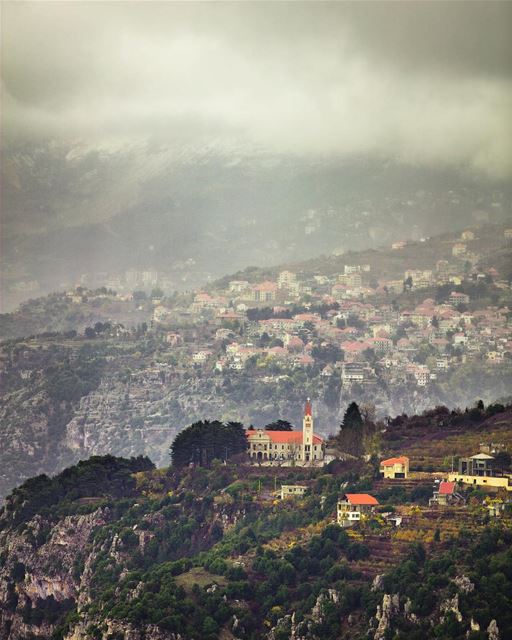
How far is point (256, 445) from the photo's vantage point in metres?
87.7

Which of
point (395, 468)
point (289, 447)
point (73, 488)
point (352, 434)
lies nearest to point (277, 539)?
point (395, 468)

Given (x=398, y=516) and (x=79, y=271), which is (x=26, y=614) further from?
(x=79, y=271)

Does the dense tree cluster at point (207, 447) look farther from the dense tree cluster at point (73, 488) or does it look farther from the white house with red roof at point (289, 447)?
the dense tree cluster at point (73, 488)

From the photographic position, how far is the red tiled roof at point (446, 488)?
76.2 meters

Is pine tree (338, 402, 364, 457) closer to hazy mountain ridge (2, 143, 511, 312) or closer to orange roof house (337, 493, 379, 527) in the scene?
orange roof house (337, 493, 379, 527)

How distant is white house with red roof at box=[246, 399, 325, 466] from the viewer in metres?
86.0

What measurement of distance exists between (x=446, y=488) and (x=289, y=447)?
1119 cm

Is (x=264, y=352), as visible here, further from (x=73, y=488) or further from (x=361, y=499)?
(x=361, y=499)

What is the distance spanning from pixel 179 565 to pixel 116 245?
106 metres

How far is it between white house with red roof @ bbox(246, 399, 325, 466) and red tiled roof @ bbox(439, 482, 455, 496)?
29.2 feet

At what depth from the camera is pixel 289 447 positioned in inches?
3410

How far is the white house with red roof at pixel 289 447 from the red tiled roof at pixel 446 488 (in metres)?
8.91

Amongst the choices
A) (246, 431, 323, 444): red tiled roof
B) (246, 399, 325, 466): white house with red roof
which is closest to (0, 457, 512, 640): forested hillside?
(246, 399, 325, 466): white house with red roof

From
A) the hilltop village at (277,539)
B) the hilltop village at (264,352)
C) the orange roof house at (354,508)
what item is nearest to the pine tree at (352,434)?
the hilltop village at (277,539)
